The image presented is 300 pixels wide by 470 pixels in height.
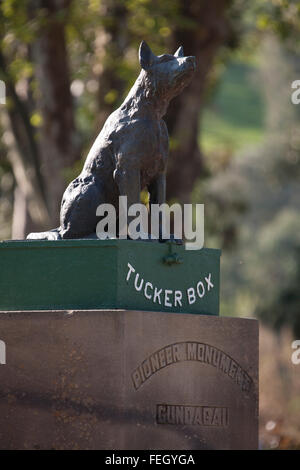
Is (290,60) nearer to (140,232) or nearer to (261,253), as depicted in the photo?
(261,253)

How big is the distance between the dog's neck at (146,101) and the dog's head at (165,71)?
0.7 inches

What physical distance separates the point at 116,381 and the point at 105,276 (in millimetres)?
680

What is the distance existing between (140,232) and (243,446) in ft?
5.38

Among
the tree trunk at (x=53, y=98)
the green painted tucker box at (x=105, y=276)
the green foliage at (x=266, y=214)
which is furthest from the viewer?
the green foliage at (x=266, y=214)

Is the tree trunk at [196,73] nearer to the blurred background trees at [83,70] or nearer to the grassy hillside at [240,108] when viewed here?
the blurred background trees at [83,70]

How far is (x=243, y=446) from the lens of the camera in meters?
7.66

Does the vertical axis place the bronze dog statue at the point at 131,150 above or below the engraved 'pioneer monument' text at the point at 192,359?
above

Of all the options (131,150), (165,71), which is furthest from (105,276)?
(165,71)

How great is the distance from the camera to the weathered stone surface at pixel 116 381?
6.81 meters

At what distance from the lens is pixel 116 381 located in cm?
678

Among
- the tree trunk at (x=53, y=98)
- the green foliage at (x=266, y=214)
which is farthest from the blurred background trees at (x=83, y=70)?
the green foliage at (x=266, y=214)

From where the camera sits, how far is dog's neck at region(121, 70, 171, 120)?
7645mm

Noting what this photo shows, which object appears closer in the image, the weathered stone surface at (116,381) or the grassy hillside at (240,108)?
the weathered stone surface at (116,381)
